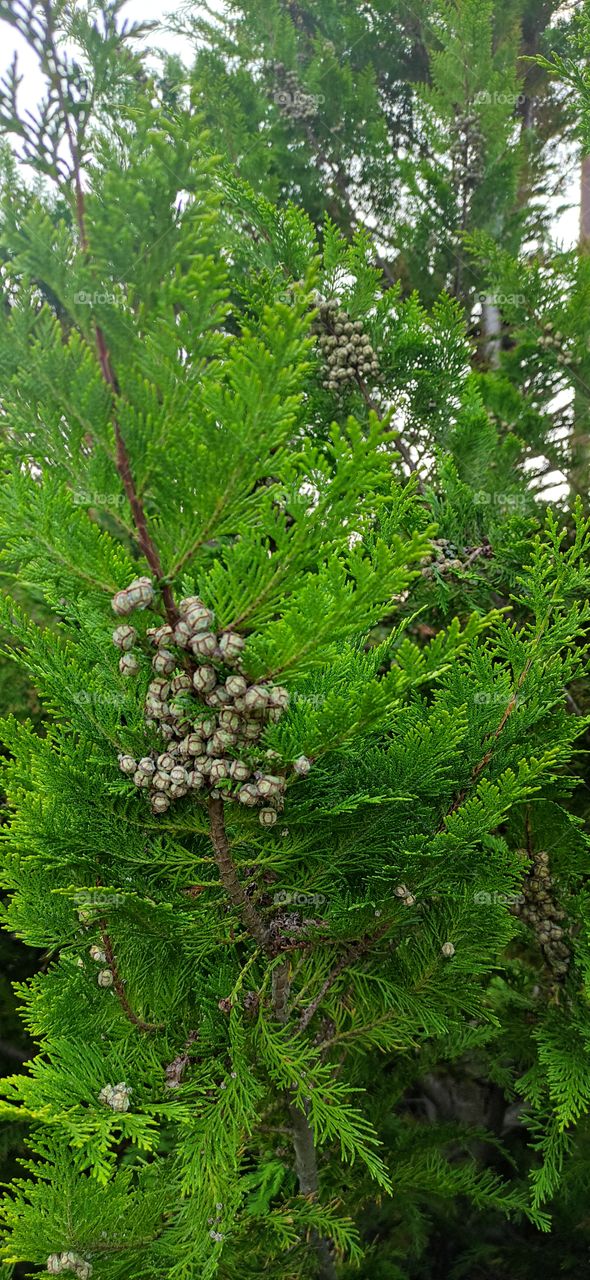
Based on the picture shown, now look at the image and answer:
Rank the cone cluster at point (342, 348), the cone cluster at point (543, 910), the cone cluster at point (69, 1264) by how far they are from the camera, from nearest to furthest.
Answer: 1. the cone cluster at point (69, 1264)
2. the cone cluster at point (543, 910)
3. the cone cluster at point (342, 348)

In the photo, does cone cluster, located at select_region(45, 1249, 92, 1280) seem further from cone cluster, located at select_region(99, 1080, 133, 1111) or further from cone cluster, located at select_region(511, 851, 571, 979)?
cone cluster, located at select_region(511, 851, 571, 979)

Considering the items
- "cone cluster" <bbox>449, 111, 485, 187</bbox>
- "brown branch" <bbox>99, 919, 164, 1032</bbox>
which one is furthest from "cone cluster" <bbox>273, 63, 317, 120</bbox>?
"brown branch" <bbox>99, 919, 164, 1032</bbox>

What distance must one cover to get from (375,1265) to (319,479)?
128 inches

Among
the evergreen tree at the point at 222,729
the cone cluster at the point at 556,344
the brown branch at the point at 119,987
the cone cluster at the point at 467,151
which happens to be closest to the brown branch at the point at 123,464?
the evergreen tree at the point at 222,729

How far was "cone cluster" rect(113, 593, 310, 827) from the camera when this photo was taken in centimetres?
118

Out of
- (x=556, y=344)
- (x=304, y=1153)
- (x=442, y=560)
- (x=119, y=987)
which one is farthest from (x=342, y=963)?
(x=556, y=344)

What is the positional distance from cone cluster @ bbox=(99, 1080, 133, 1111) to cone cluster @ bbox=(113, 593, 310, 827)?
576 mm

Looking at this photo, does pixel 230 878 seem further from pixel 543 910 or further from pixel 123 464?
pixel 543 910

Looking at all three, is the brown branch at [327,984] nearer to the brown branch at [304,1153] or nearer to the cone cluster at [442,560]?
the brown branch at [304,1153]

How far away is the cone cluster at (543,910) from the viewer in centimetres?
236

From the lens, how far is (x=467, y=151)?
389cm

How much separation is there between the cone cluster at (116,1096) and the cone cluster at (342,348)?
2220 millimetres

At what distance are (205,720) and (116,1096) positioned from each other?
31.8 inches

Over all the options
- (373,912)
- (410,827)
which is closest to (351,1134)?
(373,912)
